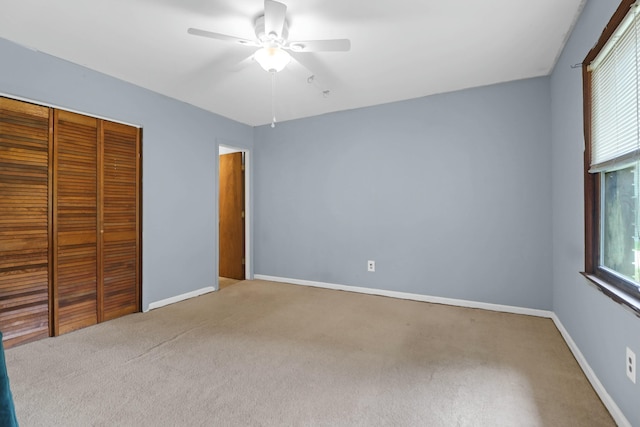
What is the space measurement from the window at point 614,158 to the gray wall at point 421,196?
1.12m

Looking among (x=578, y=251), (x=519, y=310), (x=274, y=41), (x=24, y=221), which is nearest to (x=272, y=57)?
(x=274, y=41)

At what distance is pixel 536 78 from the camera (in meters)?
2.91

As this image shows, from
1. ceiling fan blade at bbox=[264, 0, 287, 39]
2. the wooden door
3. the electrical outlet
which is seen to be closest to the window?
the electrical outlet

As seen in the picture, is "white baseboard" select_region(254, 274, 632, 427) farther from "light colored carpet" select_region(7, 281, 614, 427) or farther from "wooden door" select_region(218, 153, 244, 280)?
"wooden door" select_region(218, 153, 244, 280)

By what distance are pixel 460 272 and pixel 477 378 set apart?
60.4 inches

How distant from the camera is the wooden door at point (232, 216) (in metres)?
4.69

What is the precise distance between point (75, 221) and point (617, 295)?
3.91 meters

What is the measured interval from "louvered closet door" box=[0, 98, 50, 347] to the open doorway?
2.28 m

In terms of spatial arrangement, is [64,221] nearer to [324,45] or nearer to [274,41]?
[274,41]

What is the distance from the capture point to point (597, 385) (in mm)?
1727

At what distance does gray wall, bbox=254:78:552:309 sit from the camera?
2977 millimetres

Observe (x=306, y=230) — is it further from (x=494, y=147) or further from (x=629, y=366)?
(x=629, y=366)

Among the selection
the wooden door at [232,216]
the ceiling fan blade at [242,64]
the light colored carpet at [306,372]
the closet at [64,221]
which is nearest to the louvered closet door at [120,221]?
the closet at [64,221]

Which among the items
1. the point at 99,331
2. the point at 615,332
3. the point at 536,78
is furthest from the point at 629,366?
the point at 99,331
